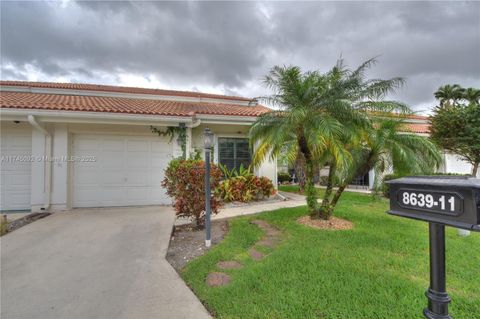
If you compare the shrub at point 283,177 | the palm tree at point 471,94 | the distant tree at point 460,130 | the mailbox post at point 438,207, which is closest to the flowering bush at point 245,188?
the mailbox post at point 438,207

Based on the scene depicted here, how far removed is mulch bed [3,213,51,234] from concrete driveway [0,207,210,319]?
0.36 m

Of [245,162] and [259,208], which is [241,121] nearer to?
[245,162]

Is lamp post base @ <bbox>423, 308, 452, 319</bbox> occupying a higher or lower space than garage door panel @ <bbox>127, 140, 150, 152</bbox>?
lower

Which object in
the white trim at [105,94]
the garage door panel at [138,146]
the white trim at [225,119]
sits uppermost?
the white trim at [105,94]

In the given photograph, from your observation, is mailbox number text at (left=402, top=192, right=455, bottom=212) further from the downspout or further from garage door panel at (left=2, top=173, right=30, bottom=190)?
garage door panel at (left=2, top=173, right=30, bottom=190)

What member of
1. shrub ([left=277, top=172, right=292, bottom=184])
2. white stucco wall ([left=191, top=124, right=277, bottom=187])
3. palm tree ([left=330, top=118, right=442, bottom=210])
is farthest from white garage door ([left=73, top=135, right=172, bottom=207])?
shrub ([left=277, top=172, right=292, bottom=184])

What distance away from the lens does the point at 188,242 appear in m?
5.01

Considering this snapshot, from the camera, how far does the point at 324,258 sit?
384 centimetres

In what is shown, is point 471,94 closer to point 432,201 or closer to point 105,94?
point 432,201

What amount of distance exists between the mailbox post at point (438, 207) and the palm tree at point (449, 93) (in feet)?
91.1

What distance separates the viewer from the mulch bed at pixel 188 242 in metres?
4.20

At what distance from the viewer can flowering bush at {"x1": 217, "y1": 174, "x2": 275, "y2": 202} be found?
8.77 m

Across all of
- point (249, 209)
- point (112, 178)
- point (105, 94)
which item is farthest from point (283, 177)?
point (105, 94)

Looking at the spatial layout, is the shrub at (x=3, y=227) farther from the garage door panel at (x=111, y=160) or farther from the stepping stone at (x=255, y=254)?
the stepping stone at (x=255, y=254)
